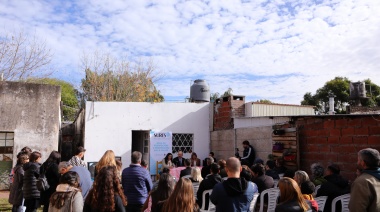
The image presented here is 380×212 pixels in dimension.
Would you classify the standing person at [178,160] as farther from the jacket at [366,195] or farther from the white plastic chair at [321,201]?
the jacket at [366,195]

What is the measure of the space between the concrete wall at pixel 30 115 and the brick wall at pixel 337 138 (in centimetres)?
774

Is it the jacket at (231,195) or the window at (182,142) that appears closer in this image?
the jacket at (231,195)

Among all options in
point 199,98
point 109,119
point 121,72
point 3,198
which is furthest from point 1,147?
point 121,72

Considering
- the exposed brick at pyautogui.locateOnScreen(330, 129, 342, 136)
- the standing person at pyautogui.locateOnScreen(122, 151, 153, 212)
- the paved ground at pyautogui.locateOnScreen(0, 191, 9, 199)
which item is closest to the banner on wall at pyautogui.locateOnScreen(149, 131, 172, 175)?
the paved ground at pyautogui.locateOnScreen(0, 191, 9, 199)

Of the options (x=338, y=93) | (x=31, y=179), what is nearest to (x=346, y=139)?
(x=31, y=179)

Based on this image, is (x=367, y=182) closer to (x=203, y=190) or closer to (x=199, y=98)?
(x=203, y=190)

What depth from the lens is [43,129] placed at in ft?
35.7

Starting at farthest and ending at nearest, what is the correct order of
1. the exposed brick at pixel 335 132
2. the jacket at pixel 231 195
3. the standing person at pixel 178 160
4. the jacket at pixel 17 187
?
1. the standing person at pixel 178 160
2. the exposed brick at pixel 335 132
3. the jacket at pixel 17 187
4. the jacket at pixel 231 195

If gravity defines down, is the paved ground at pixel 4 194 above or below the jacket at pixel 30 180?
below

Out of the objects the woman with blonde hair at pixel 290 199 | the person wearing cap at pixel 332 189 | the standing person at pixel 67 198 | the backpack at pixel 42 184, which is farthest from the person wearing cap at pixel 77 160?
the person wearing cap at pixel 332 189

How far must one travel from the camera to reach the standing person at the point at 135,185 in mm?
4648

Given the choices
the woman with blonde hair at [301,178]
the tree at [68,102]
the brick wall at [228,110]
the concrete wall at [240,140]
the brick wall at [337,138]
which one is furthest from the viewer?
the tree at [68,102]

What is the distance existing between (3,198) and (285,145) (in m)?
7.63

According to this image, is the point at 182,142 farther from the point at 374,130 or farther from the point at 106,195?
the point at 106,195
